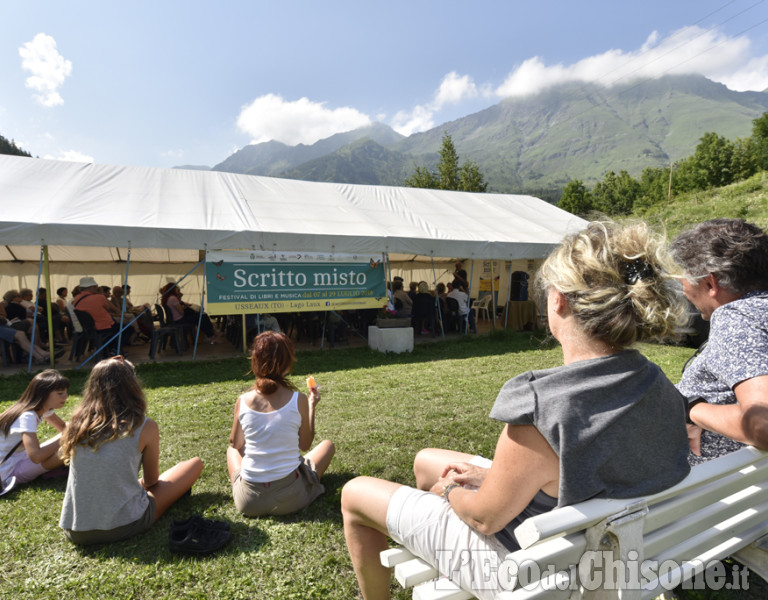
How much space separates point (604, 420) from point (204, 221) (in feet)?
27.1

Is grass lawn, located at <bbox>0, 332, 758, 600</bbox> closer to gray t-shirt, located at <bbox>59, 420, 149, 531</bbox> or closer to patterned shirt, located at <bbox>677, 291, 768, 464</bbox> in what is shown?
gray t-shirt, located at <bbox>59, 420, 149, 531</bbox>

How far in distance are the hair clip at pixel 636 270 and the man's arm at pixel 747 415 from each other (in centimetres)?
72

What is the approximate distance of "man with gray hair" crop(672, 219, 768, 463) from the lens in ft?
4.92

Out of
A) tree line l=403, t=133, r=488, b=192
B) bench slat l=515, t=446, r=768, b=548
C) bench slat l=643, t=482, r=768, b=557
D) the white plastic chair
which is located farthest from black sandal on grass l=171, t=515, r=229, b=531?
tree line l=403, t=133, r=488, b=192

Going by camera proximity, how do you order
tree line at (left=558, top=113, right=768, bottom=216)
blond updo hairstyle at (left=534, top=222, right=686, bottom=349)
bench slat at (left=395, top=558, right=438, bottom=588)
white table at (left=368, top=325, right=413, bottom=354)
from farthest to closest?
tree line at (left=558, top=113, right=768, bottom=216) < white table at (left=368, top=325, right=413, bottom=354) < bench slat at (left=395, top=558, right=438, bottom=588) < blond updo hairstyle at (left=534, top=222, right=686, bottom=349)

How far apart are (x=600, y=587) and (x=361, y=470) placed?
2401mm

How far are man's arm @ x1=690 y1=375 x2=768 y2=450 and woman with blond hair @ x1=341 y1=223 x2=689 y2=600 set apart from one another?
43 cm

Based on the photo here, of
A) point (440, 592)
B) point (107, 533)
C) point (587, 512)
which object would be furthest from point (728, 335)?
point (107, 533)

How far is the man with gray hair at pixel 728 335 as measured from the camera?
4.92 ft

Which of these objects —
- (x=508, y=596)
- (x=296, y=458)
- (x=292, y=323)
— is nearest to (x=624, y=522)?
(x=508, y=596)

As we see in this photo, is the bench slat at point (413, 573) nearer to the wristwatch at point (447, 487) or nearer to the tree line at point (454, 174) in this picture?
the wristwatch at point (447, 487)

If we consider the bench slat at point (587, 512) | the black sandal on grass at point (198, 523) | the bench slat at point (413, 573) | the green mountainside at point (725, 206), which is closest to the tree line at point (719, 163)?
the green mountainside at point (725, 206)

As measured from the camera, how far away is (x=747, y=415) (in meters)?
1.49

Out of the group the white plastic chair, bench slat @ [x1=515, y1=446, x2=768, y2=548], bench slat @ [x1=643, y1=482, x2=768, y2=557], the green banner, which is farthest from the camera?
the white plastic chair
